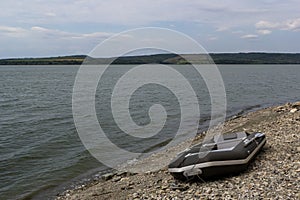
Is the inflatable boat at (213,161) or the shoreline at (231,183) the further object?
the inflatable boat at (213,161)

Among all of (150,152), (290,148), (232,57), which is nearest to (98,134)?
(150,152)

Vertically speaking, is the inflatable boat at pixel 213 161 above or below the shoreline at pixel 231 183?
above

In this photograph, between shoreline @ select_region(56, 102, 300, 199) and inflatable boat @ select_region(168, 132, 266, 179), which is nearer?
shoreline @ select_region(56, 102, 300, 199)

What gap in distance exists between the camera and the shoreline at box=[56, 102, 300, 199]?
8133 millimetres

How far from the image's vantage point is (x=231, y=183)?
8.85 meters

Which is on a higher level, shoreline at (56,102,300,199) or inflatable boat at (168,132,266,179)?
inflatable boat at (168,132,266,179)

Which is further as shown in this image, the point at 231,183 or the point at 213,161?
the point at 213,161

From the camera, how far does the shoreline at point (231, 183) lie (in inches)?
320

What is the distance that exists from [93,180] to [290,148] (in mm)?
7173

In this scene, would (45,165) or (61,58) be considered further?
(61,58)

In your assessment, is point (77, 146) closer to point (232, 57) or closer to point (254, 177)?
point (254, 177)

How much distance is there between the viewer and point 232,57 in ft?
556

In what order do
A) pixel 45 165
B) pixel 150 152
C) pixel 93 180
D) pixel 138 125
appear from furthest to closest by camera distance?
pixel 138 125 → pixel 150 152 → pixel 45 165 → pixel 93 180

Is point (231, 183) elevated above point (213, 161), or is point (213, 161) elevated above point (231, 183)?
point (213, 161)
